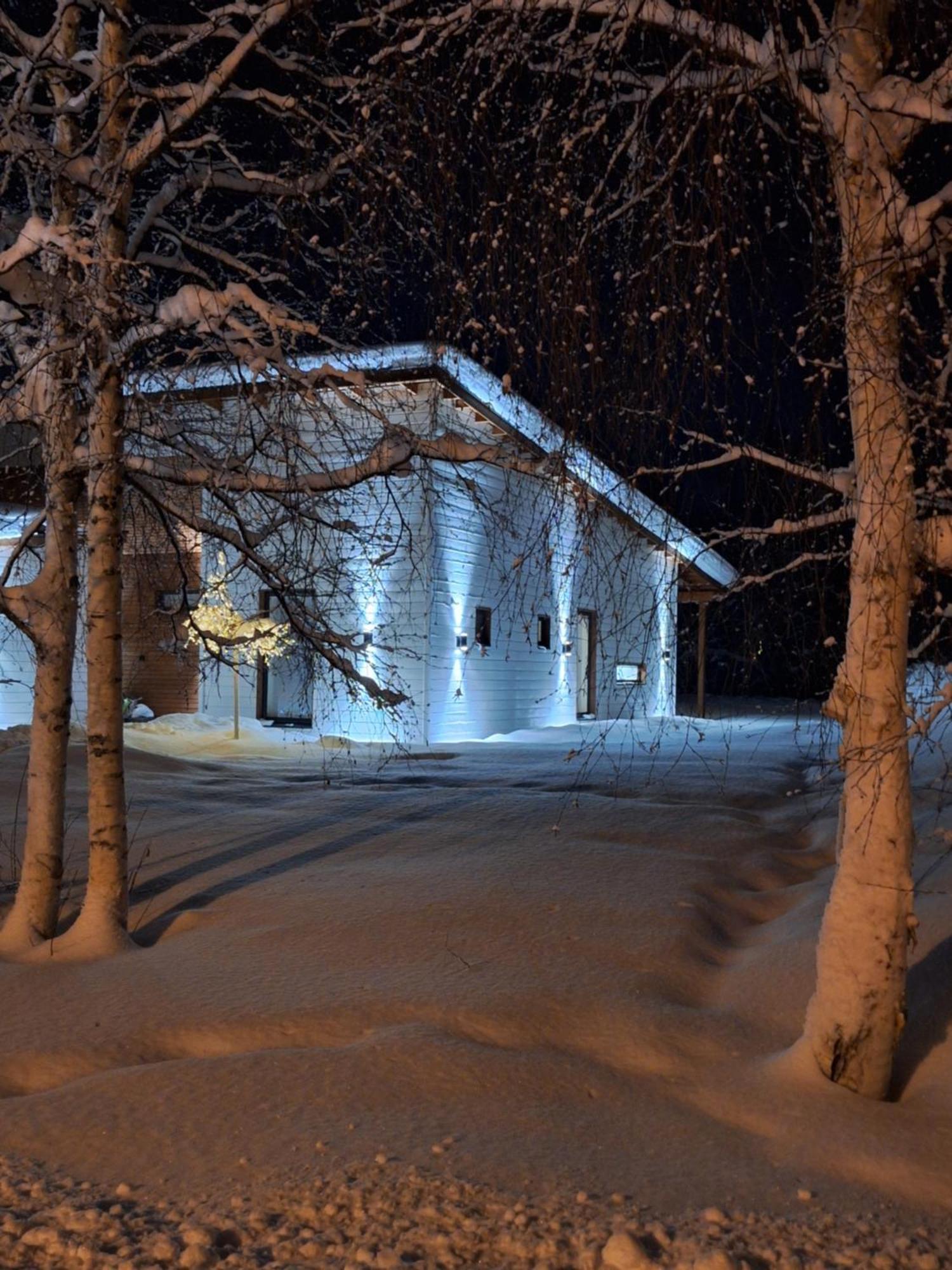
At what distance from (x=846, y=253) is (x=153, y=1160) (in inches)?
169

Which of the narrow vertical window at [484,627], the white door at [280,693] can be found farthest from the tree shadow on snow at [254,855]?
the narrow vertical window at [484,627]

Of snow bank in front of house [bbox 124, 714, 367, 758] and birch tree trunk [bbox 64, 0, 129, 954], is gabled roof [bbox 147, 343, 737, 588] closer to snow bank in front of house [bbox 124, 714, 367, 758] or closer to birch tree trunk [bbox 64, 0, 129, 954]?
birch tree trunk [bbox 64, 0, 129, 954]

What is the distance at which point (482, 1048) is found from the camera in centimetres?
477

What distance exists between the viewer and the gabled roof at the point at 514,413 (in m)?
4.82

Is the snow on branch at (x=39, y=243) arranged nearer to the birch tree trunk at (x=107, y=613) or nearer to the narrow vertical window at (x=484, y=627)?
the birch tree trunk at (x=107, y=613)

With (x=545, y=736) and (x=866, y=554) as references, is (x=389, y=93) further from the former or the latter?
(x=545, y=736)

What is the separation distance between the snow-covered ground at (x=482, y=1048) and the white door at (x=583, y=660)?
50.6 ft

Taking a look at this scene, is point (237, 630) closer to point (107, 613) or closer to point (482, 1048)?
point (107, 613)

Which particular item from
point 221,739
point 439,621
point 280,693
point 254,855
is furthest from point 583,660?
point 254,855

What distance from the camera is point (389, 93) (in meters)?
6.11

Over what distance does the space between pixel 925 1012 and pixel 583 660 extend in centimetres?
2045

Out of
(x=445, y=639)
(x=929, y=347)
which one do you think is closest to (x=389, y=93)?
(x=929, y=347)

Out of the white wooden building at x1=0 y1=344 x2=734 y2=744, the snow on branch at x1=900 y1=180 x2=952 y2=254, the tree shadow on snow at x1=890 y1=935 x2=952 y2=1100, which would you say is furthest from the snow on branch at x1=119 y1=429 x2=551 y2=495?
the white wooden building at x1=0 y1=344 x2=734 y2=744

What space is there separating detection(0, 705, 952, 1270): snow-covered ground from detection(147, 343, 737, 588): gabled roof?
1.07m
